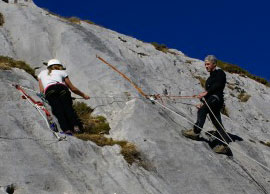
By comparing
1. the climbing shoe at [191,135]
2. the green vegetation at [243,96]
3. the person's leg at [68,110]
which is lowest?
the climbing shoe at [191,135]

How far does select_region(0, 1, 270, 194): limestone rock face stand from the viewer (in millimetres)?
10719

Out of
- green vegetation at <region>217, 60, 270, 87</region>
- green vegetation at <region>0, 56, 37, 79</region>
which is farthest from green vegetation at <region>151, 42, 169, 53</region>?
green vegetation at <region>0, 56, 37, 79</region>

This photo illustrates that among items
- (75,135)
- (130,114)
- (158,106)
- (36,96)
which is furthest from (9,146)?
(158,106)

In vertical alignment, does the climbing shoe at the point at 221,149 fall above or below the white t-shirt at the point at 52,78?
below

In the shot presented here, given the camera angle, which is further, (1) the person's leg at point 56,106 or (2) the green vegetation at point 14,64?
(2) the green vegetation at point 14,64

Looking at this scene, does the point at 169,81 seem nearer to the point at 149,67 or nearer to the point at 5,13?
the point at 149,67

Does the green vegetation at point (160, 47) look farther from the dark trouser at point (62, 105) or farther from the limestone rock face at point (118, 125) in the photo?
the dark trouser at point (62, 105)

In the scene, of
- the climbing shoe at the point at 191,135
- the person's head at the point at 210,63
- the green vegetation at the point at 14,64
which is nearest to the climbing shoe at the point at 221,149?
the climbing shoe at the point at 191,135

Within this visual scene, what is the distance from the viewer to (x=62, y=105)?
1375 centimetres

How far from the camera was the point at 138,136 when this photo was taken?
13461 millimetres

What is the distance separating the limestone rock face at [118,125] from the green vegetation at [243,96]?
0.12 meters

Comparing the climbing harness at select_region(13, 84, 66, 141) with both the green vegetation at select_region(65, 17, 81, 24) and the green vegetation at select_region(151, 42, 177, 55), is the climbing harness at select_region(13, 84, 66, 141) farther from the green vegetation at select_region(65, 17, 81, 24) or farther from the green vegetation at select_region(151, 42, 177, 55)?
the green vegetation at select_region(151, 42, 177, 55)

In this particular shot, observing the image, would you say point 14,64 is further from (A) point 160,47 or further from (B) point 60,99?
(A) point 160,47

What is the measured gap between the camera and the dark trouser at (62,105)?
529 inches
